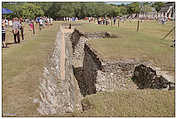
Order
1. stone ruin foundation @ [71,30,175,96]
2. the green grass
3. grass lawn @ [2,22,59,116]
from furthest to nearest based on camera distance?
stone ruin foundation @ [71,30,175,96], the green grass, grass lawn @ [2,22,59,116]

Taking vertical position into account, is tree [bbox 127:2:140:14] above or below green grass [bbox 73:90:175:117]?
above

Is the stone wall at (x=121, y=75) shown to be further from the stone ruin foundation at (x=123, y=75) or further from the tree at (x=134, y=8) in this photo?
the tree at (x=134, y=8)

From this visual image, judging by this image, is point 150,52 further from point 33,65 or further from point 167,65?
point 33,65

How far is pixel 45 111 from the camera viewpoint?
4.60 metres

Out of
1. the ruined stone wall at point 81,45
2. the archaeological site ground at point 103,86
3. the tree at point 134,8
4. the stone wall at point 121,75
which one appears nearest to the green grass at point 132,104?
the archaeological site ground at point 103,86

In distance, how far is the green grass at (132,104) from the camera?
14.9ft

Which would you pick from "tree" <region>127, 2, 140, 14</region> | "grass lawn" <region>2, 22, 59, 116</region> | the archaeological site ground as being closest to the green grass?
the archaeological site ground

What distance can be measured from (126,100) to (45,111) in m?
2.22

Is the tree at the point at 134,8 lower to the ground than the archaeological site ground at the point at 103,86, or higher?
higher

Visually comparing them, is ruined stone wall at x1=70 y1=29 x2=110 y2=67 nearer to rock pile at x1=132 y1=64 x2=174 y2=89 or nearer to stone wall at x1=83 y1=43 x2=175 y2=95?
stone wall at x1=83 y1=43 x2=175 y2=95

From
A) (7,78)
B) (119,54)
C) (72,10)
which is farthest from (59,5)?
(7,78)

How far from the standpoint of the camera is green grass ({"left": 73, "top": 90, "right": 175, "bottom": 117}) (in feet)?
14.9

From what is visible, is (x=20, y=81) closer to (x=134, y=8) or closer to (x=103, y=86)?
(x=103, y=86)

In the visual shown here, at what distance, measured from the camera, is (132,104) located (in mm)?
5012
